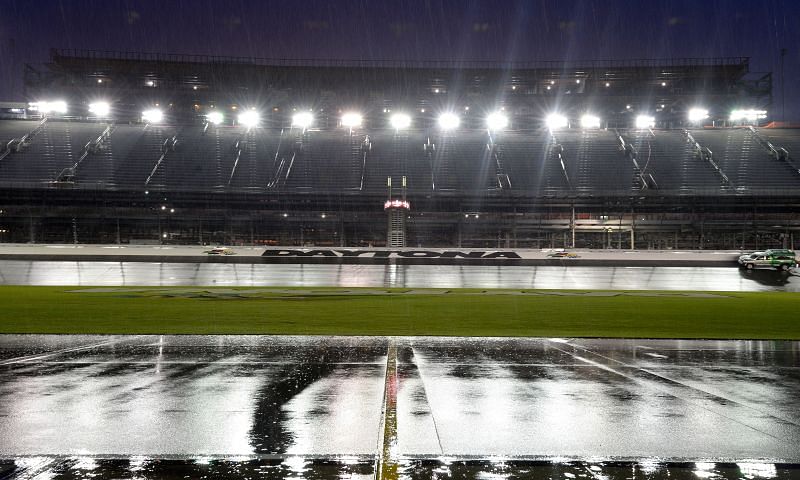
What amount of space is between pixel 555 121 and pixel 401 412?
81.2 metres

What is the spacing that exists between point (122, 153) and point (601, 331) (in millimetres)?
68035

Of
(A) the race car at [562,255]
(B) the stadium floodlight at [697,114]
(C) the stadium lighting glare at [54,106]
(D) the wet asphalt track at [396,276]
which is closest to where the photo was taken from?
(D) the wet asphalt track at [396,276]

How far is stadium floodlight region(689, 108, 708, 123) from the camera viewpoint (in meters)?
84.4

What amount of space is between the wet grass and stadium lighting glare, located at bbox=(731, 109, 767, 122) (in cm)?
6860

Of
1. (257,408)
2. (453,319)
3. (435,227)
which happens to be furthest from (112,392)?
(435,227)

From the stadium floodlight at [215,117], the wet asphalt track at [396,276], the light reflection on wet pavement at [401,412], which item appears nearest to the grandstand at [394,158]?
the stadium floodlight at [215,117]

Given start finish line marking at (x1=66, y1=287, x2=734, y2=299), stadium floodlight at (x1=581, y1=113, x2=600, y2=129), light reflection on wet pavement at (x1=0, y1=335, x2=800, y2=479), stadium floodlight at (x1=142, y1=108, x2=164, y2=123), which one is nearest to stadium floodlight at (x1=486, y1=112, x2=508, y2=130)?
stadium floodlight at (x1=581, y1=113, x2=600, y2=129)

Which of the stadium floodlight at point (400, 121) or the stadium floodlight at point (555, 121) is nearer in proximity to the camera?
the stadium floodlight at point (555, 121)

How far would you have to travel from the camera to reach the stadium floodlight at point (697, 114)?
277ft

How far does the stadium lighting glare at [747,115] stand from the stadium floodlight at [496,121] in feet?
108

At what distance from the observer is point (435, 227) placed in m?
61.0

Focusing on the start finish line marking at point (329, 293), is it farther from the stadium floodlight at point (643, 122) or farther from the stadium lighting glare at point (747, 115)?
the stadium lighting glare at point (747, 115)

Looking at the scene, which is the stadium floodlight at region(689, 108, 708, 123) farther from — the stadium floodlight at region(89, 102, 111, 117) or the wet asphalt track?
the stadium floodlight at region(89, 102, 111, 117)

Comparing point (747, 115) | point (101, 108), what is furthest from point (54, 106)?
point (747, 115)
